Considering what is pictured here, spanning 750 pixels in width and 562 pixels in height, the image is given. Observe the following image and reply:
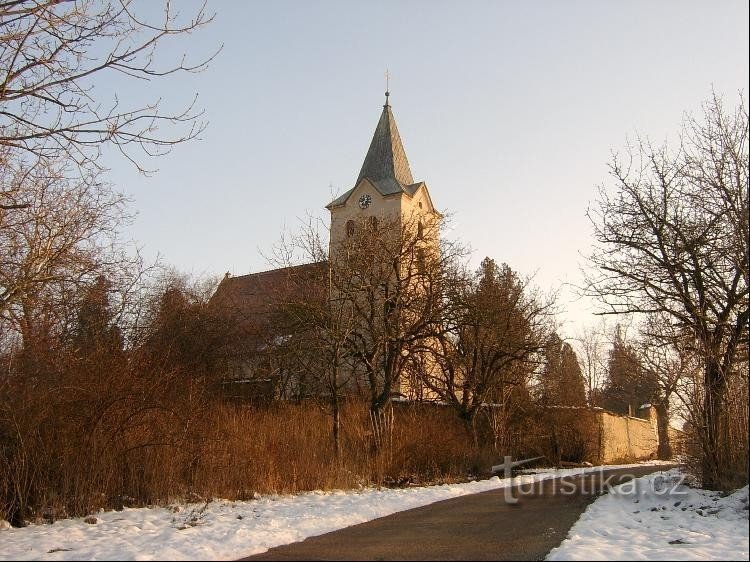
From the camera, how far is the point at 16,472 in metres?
10.9

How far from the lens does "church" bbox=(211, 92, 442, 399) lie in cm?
2055

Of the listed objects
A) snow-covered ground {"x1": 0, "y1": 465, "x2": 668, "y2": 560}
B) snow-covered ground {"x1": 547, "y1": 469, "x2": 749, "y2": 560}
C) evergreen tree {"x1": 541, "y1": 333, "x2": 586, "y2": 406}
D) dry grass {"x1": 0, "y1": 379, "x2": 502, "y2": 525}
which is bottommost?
snow-covered ground {"x1": 0, "y1": 465, "x2": 668, "y2": 560}

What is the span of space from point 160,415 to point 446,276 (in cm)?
1158

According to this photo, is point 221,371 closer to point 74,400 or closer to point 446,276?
point 446,276

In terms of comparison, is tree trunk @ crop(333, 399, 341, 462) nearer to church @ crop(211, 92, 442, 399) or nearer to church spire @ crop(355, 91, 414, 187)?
church @ crop(211, 92, 442, 399)

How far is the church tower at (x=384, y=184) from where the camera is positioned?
4634 centimetres

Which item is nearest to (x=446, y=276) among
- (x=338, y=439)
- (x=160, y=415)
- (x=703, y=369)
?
(x=338, y=439)

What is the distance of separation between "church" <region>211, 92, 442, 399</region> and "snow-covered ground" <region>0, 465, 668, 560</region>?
25.9ft

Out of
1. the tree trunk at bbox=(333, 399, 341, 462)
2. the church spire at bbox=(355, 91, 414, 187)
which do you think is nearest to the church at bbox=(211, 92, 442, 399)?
the church spire at bbox=(355, 91, 414, 187)

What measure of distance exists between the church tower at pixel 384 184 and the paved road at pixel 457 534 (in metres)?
34.3

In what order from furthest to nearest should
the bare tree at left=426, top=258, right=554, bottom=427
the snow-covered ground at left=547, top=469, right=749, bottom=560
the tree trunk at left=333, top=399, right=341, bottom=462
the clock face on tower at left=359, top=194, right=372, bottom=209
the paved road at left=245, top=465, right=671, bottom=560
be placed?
the clock face on tower at left=359, top=194, right=372, bottom=209 < the bare tree at left=426, top=258, right=554, bottom=427 < the tree trunk at left=333, top=399, right=341, bottom=462 < the paved road at left=245, top=465, right=671, bottom=560 < the snow-covered ground at left=547, top=469, right=749, bottom=560

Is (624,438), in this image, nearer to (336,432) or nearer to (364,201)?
(364,201)

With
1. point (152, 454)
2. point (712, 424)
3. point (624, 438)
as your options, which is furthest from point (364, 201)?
point (712, 424)

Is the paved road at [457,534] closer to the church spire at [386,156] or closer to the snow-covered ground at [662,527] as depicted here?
the snow-covered ground at [662,527]
